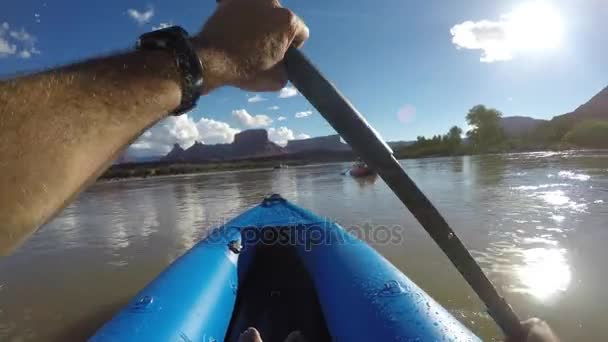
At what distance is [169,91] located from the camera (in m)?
0.86

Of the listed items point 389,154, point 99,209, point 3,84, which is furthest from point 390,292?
Answer: point 99,209

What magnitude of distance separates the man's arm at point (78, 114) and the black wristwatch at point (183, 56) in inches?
0.9

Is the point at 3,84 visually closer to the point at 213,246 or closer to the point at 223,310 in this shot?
the point at 223,310

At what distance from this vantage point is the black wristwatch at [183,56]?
91 centimetres

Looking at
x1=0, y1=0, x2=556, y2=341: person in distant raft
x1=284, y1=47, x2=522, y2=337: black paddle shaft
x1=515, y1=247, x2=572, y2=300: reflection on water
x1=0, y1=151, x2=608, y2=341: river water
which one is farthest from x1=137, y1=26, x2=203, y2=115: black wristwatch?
x1=515, y1=247, x2=572, y2=300: reflection on water

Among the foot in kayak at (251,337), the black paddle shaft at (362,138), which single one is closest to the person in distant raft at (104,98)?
the black paddle shaft at (362,138)

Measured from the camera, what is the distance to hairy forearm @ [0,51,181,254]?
0.57 meters

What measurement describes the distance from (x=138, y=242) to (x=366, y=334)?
863cm

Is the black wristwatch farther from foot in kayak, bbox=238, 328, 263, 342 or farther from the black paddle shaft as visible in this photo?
foot in kayak, bbox=238, 328, 263, 342

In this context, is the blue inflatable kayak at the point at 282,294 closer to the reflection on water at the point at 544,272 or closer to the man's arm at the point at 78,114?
the man's arm at the point at 78,114

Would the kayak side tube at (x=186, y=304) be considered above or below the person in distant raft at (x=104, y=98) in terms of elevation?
below

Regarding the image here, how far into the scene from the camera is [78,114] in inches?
26.0

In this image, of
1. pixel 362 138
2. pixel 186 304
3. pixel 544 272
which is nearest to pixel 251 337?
pixel 186 304

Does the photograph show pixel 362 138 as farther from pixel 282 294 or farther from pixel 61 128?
pixel 282 294
